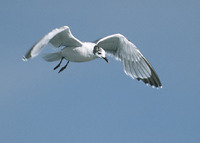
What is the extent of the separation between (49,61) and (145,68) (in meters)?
1.90

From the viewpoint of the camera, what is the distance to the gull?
6598 mm

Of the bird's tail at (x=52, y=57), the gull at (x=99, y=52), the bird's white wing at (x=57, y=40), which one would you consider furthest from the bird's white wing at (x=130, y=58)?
the bird's tail at (x=52, y=57)

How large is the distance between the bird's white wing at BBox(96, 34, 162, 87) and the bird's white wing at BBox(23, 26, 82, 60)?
2.24ft

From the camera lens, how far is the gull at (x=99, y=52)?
660 cm

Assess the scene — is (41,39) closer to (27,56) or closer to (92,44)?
(27,56)

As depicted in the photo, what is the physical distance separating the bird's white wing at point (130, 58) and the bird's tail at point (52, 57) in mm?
789

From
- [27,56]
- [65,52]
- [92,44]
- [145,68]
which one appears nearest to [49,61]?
[65,52]

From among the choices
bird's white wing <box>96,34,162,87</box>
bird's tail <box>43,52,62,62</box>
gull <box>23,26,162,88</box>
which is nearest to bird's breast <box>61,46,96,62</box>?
gull <box>23,26,162,88</box>

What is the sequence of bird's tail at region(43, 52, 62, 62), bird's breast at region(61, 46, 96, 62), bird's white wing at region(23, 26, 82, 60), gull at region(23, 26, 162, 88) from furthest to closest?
bird's tail at region(43, 52, 62, 62), bird's breast at region(61, 46, 96, 62), gull at region(23, 26, 162, 88), bird's white wing at region(23, 26, 82, 60)

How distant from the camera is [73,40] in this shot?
6.98 meters

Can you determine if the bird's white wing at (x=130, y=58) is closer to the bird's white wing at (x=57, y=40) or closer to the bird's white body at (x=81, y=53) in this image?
the bird's white body at (x=81, y=53)

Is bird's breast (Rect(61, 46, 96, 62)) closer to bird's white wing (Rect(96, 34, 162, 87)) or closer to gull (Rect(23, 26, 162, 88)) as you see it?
gull (Rect(23, 26, 162, 88))

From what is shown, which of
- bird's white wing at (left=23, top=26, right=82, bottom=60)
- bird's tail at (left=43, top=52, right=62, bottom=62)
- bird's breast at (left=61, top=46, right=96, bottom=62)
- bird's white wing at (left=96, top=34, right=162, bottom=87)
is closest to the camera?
bird's white wing at (left=23, top=26, right=82, bottom=60)

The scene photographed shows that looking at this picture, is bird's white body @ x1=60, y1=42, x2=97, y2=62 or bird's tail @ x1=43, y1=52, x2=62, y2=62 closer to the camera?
bird's white body @ x1=60, y1=42, x2=97, y2=62
